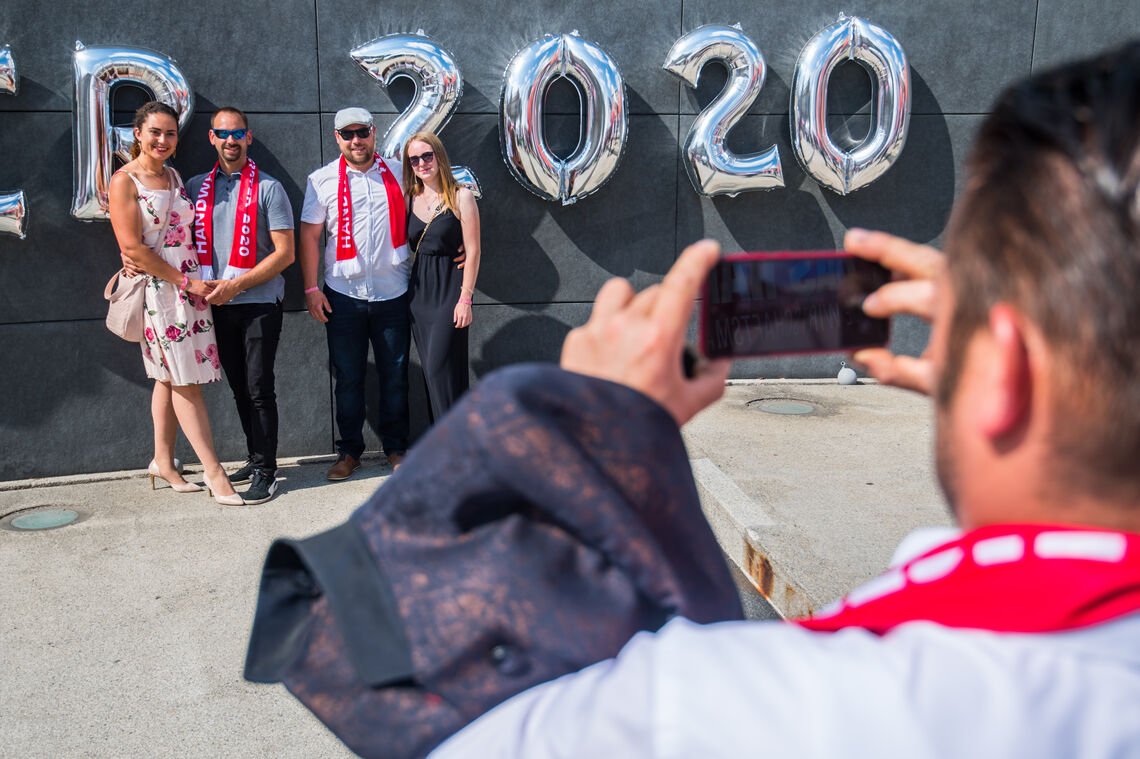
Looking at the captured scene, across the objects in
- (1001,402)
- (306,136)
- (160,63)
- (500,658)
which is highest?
(160,63)

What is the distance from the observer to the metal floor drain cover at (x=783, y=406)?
589cm

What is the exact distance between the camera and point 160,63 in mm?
4961

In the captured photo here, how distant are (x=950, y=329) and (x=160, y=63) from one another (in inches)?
209

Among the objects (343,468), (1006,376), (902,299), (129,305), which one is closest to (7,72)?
(129,305)

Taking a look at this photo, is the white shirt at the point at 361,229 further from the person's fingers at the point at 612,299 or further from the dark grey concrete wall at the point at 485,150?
the person's fingers at the point at 612,299

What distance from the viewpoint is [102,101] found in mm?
4840

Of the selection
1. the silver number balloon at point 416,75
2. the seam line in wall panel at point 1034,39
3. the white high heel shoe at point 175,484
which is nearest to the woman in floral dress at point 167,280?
the white high heel shoe at point 175,484

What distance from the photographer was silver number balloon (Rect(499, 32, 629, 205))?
17.7 ft

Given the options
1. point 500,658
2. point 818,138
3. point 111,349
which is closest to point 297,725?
point 500,658

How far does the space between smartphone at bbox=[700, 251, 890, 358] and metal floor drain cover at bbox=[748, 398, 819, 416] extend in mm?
5043

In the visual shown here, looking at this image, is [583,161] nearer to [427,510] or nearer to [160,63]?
[160,63]

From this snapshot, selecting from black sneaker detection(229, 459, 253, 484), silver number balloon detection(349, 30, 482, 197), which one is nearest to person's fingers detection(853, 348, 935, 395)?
silver number balloon detection(349, 30, 482, 197)

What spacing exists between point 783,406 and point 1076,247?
221 inches

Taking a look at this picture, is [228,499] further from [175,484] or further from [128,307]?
[128,307]
